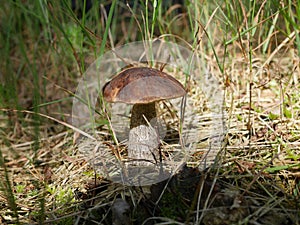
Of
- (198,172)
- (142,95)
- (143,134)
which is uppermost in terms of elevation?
(142,95)

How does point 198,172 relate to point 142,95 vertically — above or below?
below

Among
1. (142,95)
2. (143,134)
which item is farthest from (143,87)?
(143,134)

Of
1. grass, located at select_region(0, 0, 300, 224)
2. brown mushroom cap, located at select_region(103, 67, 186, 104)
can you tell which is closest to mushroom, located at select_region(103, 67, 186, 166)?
brown mushroom cap, located at select_region(103, 67, 186, 104)

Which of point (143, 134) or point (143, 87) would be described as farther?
point (143, 134)

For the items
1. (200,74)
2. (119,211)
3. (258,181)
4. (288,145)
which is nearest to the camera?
(119,211)

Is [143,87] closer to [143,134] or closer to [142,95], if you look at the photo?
[142,95]

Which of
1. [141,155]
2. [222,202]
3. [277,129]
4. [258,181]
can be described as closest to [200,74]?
[277,129]

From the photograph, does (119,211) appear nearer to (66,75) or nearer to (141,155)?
(141,155)
